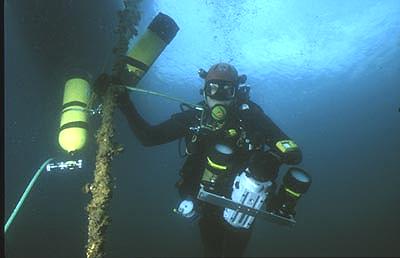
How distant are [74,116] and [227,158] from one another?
Answer: 6.32 feet

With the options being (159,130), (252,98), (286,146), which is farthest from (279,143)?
(252,98)

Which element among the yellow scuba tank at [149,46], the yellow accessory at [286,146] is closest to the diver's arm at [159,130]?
the yellow scuba tank at [149,46]

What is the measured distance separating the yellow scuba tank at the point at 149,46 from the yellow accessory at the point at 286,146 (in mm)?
1979

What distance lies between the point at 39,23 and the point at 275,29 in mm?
6341

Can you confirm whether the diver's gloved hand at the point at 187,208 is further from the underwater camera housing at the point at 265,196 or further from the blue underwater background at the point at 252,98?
the blue underwater background at the point at 252,98

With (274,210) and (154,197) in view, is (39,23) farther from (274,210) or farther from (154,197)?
(154,197)

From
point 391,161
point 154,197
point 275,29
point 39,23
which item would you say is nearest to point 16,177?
point 39,23

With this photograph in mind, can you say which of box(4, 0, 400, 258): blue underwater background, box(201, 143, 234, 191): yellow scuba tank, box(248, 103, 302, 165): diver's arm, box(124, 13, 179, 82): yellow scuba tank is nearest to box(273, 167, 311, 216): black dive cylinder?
box(248, 103, 302, 165): diver's arm

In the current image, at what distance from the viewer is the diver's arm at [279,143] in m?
5.03

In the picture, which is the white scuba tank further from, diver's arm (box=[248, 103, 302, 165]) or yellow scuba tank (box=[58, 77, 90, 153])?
yellow scuba tank (box=[58, 77, 90, 153])

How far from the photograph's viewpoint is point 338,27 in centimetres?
1190

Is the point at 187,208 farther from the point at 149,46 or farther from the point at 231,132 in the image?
the point at 149,46

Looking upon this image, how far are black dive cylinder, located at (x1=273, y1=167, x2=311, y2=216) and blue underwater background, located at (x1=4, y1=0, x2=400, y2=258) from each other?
8.19 ft

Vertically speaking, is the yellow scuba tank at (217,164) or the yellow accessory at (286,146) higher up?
the yellow accessory at (286,146)
